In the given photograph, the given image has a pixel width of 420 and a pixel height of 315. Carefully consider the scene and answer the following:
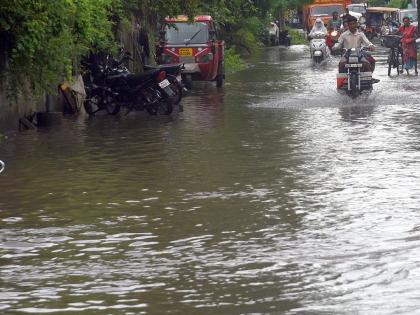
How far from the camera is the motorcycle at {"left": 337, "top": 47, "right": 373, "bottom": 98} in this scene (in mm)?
23516

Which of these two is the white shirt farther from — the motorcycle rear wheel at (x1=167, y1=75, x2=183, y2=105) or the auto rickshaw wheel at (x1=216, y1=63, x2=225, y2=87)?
the auto rickshaw wheel at (x1=216, y1=63, x2=225, y2=87)

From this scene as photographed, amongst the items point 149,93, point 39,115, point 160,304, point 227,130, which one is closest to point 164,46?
point 149,93

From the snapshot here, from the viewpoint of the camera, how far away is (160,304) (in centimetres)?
727

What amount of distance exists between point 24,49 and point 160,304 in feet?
34.2

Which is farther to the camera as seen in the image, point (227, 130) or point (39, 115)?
point (39, 115)

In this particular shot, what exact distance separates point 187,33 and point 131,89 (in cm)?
828

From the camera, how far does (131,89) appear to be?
22.2 meters

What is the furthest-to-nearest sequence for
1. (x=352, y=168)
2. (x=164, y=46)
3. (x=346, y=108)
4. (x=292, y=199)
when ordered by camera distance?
(x=164, y=46) → (x=346, y=108) → (x=352, y=168) → (x=292, y=199)

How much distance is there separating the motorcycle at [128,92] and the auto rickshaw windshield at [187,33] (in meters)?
7.33

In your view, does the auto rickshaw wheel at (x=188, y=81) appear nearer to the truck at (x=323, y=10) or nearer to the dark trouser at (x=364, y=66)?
the dark trouser at (x=364, y=66)

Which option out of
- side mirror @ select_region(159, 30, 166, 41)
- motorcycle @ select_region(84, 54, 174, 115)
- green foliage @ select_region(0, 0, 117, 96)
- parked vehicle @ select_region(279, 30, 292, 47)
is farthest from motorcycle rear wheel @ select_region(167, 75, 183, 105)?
parked vehicle @ select_region(279, 30, 292, 47)

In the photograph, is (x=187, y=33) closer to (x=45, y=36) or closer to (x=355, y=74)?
(x=355, y=74)

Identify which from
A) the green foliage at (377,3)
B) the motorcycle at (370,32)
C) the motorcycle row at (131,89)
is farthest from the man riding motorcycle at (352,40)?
the green foliage at (377,3)

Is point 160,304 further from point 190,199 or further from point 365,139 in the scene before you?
point 365,139
